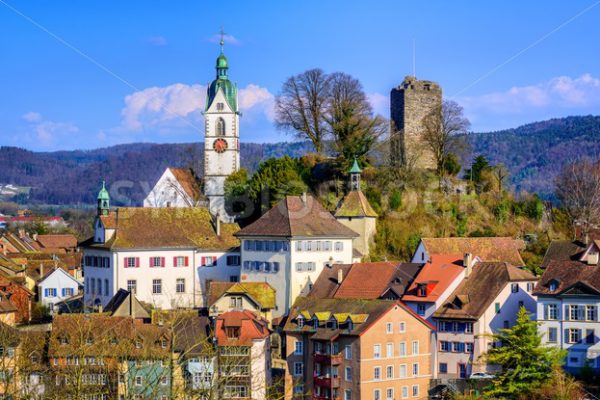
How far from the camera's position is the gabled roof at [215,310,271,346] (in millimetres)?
58500

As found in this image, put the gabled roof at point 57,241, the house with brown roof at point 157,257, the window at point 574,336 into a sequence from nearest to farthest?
the window at point 574,336, the house with brown roof at point 157,257, the gabled roof at point 57,241

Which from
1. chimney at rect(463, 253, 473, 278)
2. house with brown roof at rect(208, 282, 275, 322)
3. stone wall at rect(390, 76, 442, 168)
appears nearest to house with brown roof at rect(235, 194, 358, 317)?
house with brown roof at rect(208, 282, 275, 322)

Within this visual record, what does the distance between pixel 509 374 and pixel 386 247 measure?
20792 millimetres

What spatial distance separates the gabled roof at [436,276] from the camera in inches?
2493

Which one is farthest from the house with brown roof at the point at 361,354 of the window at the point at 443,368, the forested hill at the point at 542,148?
the forested hill at the point at 542,148

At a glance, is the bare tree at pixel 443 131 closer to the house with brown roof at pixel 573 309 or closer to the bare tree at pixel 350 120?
the bare tree at pixel 350 120

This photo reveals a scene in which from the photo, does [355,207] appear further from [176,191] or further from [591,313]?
[176,191]

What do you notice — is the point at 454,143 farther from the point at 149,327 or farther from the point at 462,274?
the point at 149,327

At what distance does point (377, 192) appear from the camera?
76.2 metres

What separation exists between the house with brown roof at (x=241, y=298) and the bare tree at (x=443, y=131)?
1740cm

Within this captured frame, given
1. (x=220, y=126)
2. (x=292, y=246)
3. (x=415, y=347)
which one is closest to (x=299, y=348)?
(x=415, y=347)

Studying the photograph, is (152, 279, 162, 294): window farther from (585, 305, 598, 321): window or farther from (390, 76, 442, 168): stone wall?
(585, 305, 598, 321): window

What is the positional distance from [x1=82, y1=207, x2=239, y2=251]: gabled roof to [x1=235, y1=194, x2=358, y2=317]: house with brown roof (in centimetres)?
343

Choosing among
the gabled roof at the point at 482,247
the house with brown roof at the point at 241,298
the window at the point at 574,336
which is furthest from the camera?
the gabled roof at the point at 482,247
